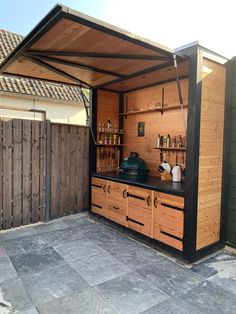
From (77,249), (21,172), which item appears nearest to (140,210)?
(77,249)

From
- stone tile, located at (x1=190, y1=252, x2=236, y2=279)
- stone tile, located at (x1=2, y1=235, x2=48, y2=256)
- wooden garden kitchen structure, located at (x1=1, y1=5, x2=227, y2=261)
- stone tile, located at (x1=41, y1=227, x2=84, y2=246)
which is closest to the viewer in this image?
wooden garden kitchen structure, located at (x1=1, y1=5, x2=227, y2=261)

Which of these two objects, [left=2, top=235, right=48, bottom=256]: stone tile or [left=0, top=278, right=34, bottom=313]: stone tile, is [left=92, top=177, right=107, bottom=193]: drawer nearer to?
[left=2, top=235, right=48, bottom=256]: stone tile

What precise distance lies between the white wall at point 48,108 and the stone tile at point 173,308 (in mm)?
6062

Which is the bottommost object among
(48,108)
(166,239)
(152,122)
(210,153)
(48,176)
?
(166,239)

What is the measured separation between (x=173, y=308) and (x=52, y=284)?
46.2 inches

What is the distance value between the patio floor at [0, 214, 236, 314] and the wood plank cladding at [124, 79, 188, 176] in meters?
1.52

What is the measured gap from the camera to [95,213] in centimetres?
458

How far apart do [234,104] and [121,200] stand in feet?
6.99

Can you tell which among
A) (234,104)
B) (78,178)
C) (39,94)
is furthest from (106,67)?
(39,94)

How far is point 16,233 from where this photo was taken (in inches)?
150

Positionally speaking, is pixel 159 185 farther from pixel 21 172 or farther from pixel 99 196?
pixel 21 172

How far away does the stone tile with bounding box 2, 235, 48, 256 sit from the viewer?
10.5 ft

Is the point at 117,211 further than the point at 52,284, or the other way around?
the point at 117,211

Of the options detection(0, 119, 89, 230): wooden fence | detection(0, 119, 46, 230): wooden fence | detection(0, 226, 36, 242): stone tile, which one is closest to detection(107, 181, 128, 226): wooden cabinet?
detection(0, 119, 89, 230): wooden fence
